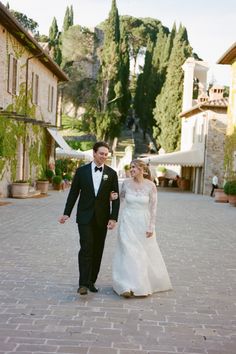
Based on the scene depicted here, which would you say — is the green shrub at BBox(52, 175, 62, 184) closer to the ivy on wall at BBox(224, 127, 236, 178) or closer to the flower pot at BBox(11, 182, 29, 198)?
the flower pot at BBox(11, 182, 29, 198)

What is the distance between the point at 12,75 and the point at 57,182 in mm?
7669

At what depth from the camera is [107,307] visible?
495cm

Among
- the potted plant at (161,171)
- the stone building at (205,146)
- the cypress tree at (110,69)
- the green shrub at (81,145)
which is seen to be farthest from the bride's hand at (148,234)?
the green shrub at (81,145)

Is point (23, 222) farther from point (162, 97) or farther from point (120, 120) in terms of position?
point (120, 120)

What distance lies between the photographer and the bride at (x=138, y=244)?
5.38 m

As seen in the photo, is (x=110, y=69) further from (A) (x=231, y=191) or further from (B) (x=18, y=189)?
(B) (x=18, y=189)

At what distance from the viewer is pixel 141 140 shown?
2151 inches

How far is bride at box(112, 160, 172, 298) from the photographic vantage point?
5375mm

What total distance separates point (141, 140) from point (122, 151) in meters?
5.36

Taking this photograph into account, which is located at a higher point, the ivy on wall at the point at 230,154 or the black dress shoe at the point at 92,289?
the ivy on wall at the point at 230,154

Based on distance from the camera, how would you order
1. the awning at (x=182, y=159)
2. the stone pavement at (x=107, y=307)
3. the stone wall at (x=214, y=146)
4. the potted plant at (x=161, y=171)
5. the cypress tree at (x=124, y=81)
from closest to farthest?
the stone pavement at (x=107, y=307) < the stone wall at (x=214, y=146) < the awning at (x=182, y=159) < the potted plant at (x=161, y=171) < the cypress tree at (x=124, y=81)

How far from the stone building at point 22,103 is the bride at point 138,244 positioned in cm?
1039

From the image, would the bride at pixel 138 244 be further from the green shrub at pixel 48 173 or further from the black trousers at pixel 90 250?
the green shrub at pixel 48 173

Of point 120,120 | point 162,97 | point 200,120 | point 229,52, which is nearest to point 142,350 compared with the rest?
point 229,52
